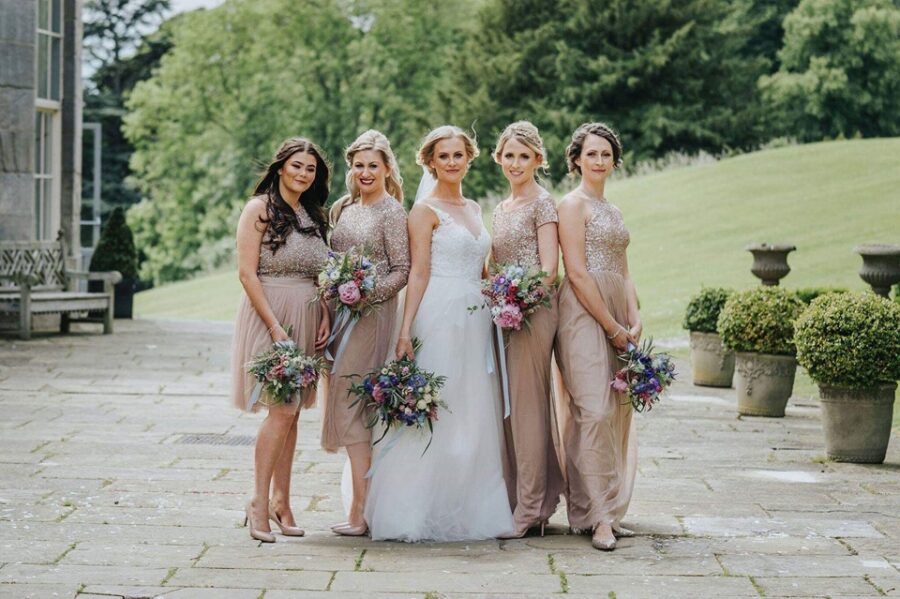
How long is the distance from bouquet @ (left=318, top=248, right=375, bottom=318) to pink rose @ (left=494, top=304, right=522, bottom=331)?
2.09ft

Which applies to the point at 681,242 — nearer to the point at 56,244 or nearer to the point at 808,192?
the point at 808,192

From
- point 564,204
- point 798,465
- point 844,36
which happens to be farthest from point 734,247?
point 844,36

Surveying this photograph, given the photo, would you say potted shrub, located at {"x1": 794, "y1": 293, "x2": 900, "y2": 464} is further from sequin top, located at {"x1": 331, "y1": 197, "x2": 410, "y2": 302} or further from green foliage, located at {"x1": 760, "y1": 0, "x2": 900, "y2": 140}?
green foliage, located at {"x1": 760, "y1": 0, "x2": 900, "y2": 140}

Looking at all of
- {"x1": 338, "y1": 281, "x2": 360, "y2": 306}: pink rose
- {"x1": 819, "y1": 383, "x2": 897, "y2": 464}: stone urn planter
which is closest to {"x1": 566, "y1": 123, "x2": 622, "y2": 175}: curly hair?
{"x1": 338, "y1": 281, "x2": 360, "y2": 306}: pink rose

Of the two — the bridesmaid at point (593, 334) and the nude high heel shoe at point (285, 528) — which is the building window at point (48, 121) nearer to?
the nude high heel shoe at point (285, 528)

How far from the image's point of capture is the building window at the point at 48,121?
62.2ft

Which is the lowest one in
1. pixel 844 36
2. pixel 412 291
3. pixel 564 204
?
pixel 412 291

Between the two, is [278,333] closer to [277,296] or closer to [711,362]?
[277,296]

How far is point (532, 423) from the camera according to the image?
689 cm

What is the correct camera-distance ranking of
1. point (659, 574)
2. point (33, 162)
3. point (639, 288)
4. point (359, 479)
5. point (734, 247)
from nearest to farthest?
point (659, 574)
point (359, 479)
point (33, 162)
point (639, 288)
point (734, 247)

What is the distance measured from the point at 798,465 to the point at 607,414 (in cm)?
284

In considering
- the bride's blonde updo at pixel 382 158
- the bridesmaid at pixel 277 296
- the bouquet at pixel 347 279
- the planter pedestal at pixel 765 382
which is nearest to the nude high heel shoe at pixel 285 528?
the bridesmaid at pixel 277 296

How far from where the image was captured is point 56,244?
18.3m

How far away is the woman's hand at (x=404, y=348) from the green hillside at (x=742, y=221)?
13.5 meters
